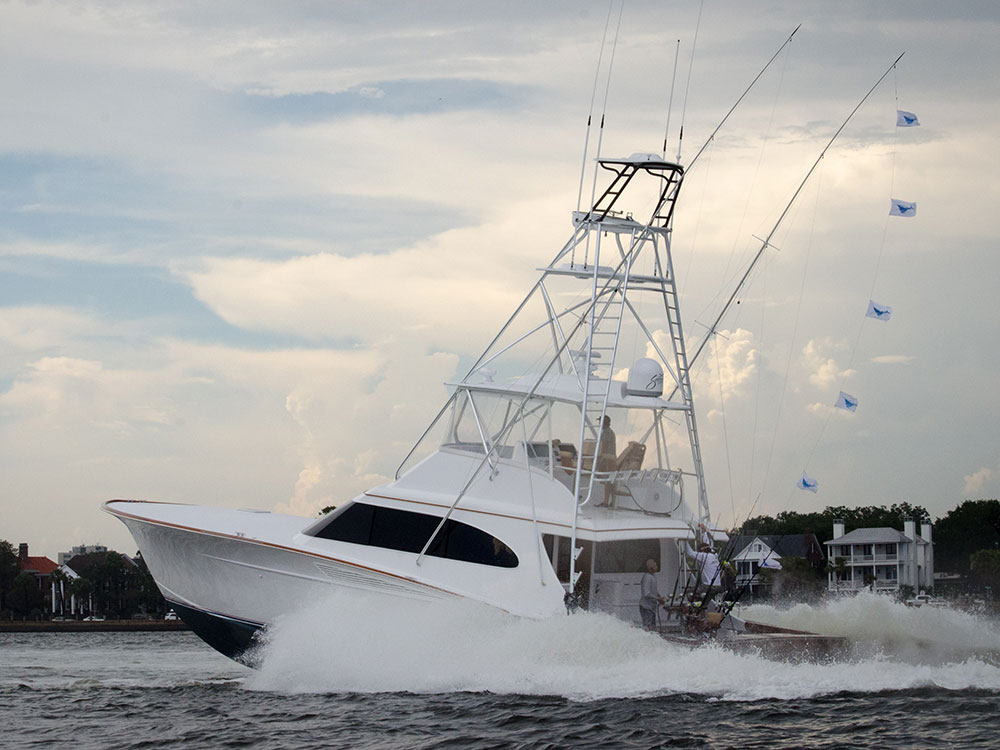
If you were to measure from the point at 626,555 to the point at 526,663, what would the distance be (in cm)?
261

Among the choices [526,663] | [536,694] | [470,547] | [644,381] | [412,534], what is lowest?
[536,694]

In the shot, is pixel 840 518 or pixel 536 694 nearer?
pixel 536 694

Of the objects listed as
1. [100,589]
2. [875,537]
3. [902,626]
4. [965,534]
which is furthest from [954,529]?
[902,626]

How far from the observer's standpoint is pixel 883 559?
70.3m

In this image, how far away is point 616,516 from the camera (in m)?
15.7

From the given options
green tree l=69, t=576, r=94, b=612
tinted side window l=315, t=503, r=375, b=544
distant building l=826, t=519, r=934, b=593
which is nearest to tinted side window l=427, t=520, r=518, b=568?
tinted side window l=315, t=503, r=375, b=544

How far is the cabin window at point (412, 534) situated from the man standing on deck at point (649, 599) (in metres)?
1.60

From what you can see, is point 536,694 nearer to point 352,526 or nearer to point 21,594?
point 352,526

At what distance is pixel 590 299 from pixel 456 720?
21.0 ft

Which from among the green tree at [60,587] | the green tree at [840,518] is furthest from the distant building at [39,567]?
the green tree at [840,518]

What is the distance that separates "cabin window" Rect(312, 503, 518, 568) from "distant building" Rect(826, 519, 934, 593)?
5684cm

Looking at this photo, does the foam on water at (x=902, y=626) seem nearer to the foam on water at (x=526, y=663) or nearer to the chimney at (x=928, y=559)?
the foam on water at (x=526, y=663)

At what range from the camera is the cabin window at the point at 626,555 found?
15.8 metres

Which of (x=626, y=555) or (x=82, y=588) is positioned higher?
(x=626, y=555)
